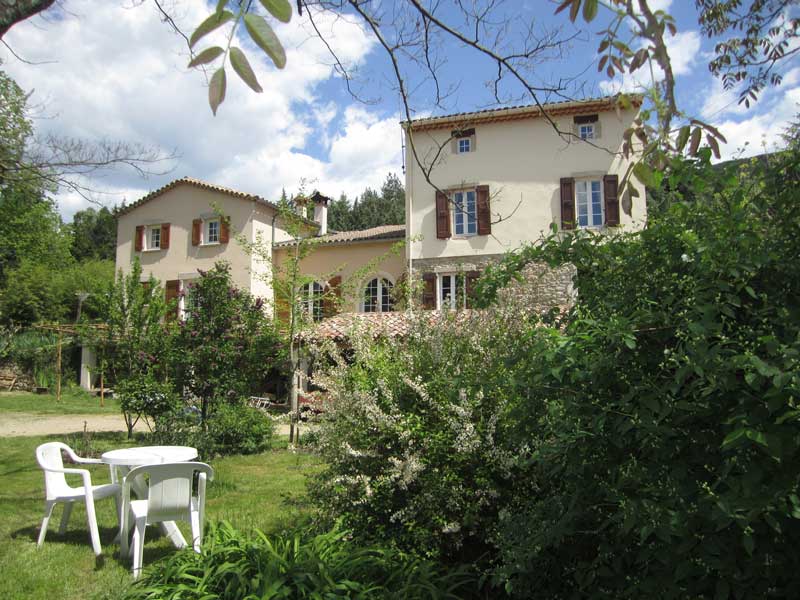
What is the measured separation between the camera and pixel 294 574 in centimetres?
312

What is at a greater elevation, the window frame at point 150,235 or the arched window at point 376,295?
the window frame at point 150,235

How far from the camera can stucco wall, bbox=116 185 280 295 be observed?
80.0 ft

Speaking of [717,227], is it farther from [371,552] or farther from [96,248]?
[96,248]

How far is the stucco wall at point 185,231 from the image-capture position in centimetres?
2438

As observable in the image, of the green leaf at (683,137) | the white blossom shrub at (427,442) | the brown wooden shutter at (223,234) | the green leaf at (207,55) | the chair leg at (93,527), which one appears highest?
the brown wooden shutter at (223,234)

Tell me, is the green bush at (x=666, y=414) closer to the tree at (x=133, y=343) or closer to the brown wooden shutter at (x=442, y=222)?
the tree at (x=133, y=343)

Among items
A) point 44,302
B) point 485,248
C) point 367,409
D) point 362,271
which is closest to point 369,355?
point 367,409

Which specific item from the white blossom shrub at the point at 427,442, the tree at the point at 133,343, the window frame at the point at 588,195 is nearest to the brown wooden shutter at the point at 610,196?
the window frame at the point at 588,195

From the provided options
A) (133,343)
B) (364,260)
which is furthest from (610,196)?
(133,343)

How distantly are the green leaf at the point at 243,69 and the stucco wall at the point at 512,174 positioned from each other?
17.6 m

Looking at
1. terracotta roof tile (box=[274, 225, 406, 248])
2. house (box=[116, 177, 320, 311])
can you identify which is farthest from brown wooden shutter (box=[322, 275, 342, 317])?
house (box=[116, 177, 320, 311])

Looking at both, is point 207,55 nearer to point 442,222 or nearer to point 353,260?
point 442,222

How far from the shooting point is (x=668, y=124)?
2.44 meters

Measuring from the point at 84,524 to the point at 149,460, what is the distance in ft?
3.94
